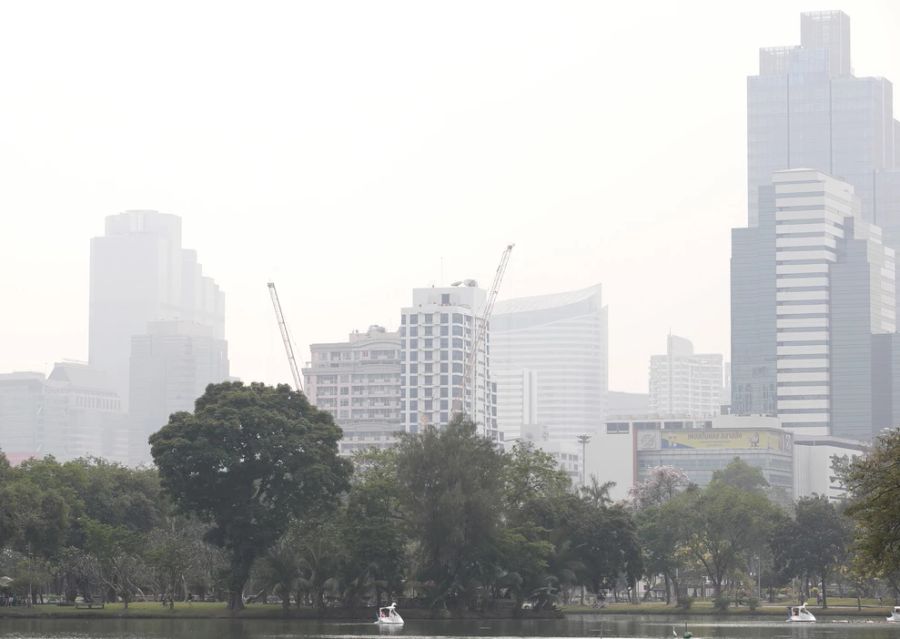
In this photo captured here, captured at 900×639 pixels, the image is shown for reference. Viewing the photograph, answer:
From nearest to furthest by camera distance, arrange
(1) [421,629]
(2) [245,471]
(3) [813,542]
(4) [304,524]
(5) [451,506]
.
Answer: (1) [421,629], (5) [451,506], (2) [245,471], (4) [304,524], (3) [813,542]

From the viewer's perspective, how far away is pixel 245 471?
4427 inches

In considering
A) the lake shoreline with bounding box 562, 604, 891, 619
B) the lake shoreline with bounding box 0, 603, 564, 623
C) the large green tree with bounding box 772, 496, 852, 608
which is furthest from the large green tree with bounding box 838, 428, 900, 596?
the large green tree with bounding box 772, 496, 852, 608

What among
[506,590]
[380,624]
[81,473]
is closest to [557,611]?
[506,590]

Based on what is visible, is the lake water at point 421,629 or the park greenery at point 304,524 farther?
the park greenery at point 304,524

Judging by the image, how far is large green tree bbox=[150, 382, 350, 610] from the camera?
366ft

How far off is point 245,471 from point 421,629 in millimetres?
19708

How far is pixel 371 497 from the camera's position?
4555 inches

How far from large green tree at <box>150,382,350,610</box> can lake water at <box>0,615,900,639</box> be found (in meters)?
6.72

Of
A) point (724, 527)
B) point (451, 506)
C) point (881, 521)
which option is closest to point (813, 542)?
point (724, 527)

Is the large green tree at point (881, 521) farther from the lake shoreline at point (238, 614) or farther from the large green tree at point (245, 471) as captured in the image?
the large green tree at point (245, 471)

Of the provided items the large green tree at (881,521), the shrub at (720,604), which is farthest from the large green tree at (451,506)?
the large green tree at (881,521)

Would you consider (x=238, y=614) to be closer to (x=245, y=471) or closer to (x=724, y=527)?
(x=245, y=471)

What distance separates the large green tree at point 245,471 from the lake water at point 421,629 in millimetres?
6722

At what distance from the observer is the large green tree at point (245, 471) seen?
112 meters
